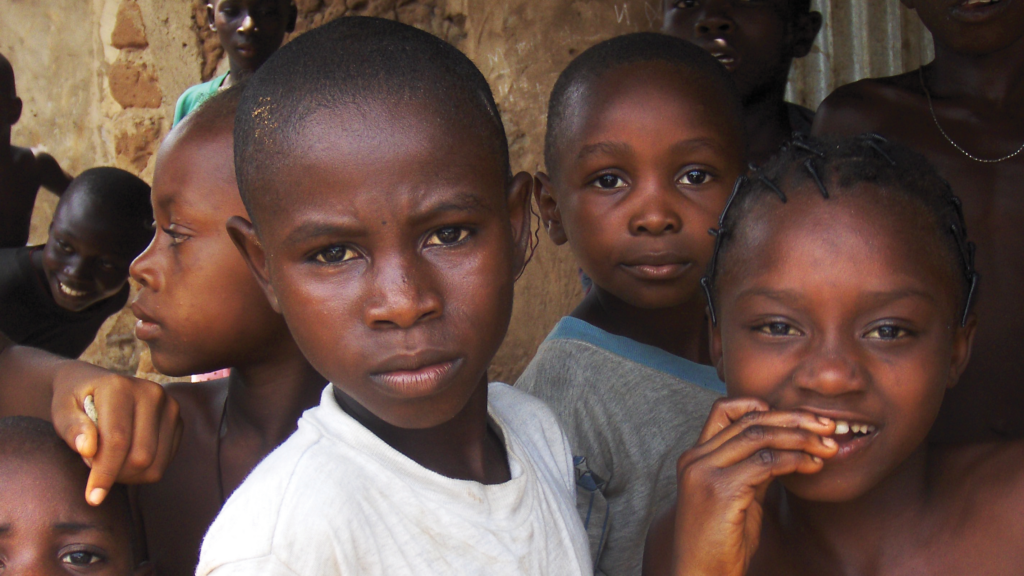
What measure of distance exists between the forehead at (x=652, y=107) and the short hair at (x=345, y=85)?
0.66m

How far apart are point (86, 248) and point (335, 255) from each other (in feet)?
7.38

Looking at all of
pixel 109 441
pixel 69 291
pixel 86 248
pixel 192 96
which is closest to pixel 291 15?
pixel 192 96

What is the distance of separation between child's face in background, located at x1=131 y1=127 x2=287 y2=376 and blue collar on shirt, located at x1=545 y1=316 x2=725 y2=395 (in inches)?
24.5

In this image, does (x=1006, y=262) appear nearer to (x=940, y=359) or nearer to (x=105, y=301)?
(x=940, y=359)

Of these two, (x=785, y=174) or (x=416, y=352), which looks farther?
(x=785, y=174)

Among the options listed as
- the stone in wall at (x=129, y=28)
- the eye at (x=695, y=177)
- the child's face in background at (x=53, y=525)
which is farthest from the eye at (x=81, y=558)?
the stone in wall at (x=129, y=28)

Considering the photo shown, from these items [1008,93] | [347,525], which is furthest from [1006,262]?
[347,525]

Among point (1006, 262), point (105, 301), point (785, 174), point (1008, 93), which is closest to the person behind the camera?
point (785, 174)

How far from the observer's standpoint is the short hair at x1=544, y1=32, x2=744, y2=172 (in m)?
1.97

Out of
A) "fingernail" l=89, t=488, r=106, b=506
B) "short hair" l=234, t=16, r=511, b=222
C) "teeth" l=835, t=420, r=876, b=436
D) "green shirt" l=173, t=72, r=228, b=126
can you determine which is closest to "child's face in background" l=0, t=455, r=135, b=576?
"fingernail" l=89, t=488, r=106, b=506

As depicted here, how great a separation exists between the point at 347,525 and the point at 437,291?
0.31 meters

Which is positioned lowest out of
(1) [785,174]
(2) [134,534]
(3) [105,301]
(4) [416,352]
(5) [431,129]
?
(3) [105,301]

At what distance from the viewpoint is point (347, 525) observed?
43.1 inches

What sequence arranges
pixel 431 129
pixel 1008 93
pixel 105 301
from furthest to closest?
pixel 105 301 → pixel 1008 93 → pixel 431 129
